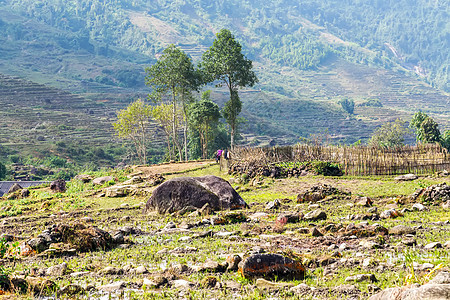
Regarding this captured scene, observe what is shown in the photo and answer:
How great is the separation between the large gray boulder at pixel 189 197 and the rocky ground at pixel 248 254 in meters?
0.54

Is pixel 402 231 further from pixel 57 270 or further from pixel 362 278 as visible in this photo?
pixel 57 270

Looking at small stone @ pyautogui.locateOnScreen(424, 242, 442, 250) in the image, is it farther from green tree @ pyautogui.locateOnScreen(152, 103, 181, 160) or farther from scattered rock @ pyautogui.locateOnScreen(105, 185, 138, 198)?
green tree @ pyautogui.locateOnScreen(152, 103, 181, 160)

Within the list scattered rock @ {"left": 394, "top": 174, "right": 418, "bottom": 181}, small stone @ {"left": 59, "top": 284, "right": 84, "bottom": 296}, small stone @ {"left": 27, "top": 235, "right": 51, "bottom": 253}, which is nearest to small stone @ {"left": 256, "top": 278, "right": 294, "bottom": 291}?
small stone @ {"left": 59, "top": 284, "right": 84, "bottom": 296}

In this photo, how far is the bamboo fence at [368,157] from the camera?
20.4 metres

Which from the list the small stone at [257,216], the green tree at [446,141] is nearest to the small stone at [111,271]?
the small stone at [257,216]

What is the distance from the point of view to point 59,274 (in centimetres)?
716

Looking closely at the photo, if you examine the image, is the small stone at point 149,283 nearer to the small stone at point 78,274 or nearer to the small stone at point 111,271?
the small stone at point 111,271

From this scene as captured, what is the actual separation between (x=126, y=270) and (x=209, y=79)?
34.9m

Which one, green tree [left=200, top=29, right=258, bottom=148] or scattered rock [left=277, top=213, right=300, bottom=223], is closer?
scattered rock [left=277, top=213, right=300, bottom=223]

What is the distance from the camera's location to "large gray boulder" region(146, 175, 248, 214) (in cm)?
1418

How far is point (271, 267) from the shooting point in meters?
6.50

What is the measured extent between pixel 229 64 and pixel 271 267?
33.5 metres

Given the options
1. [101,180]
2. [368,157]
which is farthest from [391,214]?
[101,180]

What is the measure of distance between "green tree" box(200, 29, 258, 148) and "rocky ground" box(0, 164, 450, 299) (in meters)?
25.2
